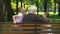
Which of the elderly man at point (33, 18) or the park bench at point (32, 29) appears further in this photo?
the elderly man at point (33, 18)

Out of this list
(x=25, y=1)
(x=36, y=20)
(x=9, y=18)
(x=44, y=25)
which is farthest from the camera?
(x=25, y=1)

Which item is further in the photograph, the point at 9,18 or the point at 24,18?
the point at 9,18

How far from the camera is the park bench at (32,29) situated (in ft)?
19.1

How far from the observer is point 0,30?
6016 mm

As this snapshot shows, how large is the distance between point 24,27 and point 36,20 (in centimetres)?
48

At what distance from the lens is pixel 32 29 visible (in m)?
5.88

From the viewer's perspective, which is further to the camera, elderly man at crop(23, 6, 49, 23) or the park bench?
elderly man at crop(23, 6, 49, 23)

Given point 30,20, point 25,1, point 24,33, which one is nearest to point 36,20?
point 30,20

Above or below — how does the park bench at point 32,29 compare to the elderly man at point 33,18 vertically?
below

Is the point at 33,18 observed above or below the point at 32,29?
above

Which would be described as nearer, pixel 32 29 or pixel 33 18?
pixel 32 29

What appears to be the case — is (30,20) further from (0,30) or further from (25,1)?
(25,1)

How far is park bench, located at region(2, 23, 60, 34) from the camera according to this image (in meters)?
5.82

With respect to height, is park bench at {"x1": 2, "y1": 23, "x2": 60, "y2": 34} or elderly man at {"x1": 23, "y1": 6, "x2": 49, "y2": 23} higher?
elderly man at {"x1": 23, "y1": 6, "x2": 49, "y2": 23}
